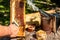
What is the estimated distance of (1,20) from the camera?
7.62m

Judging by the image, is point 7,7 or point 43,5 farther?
point 43,5

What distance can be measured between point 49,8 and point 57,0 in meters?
1.11

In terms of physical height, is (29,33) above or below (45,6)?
below

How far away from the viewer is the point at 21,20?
324cm

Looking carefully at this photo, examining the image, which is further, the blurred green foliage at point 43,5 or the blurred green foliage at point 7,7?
the blurred green foliage at point 43,5

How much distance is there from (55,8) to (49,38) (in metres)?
3.58

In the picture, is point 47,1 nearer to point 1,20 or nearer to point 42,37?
point 1,20

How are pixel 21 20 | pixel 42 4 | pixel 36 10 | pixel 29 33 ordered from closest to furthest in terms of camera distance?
pixel 21 20 → pixel 29 33 → pixel 36 10 → pixel 42 4

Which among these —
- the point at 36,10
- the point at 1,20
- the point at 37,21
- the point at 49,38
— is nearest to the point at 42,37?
the point at 49,38

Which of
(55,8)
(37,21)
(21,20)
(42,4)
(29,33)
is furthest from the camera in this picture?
(42,4)

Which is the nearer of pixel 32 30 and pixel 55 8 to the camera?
→ pixel 32 30

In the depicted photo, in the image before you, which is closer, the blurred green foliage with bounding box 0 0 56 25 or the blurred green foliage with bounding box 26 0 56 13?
the blurred green foliage with bounding box 0 0 56 25

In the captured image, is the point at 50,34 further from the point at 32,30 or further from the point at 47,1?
the point at 47,1

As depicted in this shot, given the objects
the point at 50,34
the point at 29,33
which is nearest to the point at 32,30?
the point at 29,33
